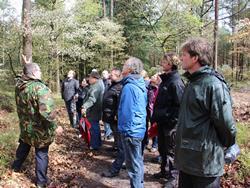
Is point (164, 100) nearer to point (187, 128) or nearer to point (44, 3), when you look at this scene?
point (187, 128)

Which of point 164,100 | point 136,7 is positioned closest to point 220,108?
point 164,100

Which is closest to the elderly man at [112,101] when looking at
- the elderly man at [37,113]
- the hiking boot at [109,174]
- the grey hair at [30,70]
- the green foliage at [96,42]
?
the hiking boot at [109,174]

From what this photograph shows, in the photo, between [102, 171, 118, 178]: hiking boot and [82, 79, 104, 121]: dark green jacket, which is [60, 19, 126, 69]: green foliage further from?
[102, 171, 118, 178]: hiking boot

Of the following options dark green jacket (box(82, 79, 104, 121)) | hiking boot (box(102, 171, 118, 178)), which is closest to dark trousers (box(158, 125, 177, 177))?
hiking boot (box(102, 171, 118, 178))

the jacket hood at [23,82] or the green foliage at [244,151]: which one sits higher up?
the jacket hood at [23,82]

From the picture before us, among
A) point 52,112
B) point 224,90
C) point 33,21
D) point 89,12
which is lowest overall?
point 52,112

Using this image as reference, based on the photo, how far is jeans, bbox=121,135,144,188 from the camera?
203 inches

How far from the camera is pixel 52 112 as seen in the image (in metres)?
5.34

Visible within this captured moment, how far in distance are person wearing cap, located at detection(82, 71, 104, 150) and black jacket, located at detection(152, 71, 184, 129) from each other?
9.12 feet

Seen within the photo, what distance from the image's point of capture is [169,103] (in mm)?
5781

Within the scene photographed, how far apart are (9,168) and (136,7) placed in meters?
25.3

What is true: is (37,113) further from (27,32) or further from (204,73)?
(27,32)

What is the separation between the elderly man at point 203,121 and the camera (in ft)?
10.5

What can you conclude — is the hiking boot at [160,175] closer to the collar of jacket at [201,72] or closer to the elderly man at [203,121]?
the elderly man at [203,121]
